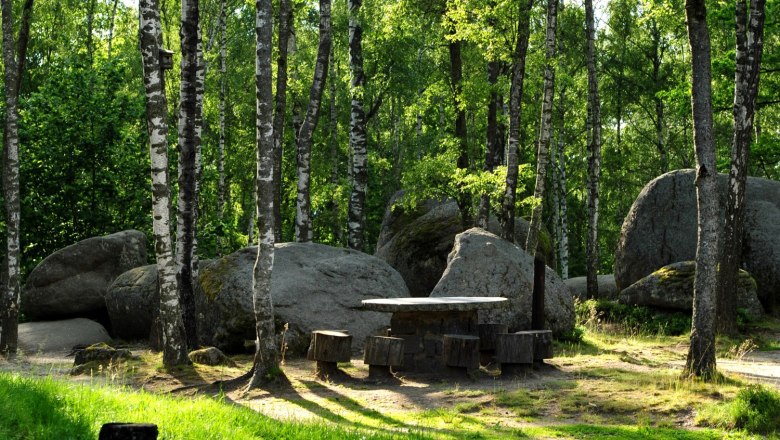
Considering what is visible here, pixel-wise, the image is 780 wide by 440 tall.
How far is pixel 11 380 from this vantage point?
29.9 ft

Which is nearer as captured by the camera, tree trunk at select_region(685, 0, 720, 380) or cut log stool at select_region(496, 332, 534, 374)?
tree trunk at select_region(685, 0, 720, 380)

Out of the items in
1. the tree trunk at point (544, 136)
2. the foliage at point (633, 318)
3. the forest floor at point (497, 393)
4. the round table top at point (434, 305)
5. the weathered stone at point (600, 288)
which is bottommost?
the forest floor at point (497, 393)

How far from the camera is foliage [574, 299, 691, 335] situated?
2000cm

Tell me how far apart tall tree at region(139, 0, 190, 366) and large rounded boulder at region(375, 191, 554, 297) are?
946 centimetres

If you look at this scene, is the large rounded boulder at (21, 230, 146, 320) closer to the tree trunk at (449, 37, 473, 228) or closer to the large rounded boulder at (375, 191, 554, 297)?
the large rounded boulder at (375, 191, 554, 297)

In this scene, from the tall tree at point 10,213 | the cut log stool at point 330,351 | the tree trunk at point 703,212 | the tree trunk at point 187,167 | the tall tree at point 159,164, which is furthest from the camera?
the tall tree at point 10,213

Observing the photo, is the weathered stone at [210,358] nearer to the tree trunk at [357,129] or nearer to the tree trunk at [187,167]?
the tree trunk at [187,167]

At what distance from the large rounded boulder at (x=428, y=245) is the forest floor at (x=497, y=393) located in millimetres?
7385

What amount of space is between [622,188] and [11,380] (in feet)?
126

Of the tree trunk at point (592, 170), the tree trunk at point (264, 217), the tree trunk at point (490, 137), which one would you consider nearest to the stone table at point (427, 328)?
the tree trunk at point (264, 217)

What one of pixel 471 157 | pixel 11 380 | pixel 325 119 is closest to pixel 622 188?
pixel 325 119

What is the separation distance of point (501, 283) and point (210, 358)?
5771mm

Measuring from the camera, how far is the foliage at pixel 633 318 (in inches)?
787

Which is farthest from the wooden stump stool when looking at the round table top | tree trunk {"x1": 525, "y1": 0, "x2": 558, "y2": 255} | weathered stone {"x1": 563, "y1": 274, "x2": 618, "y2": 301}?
weathered stone {"x1": 563, "y1": 274, "x2": 618, "y2": 301}
